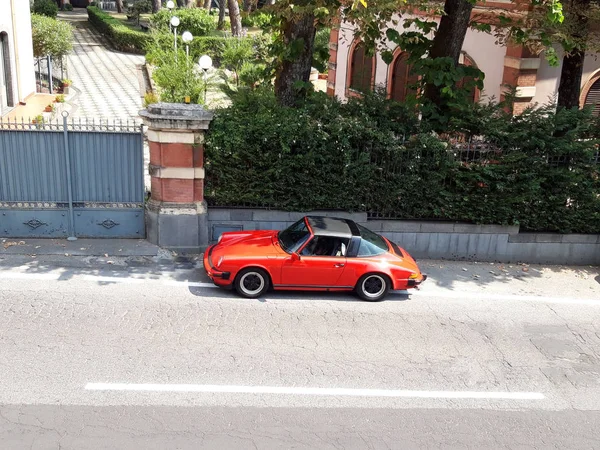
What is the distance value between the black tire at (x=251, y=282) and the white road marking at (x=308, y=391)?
8.60ft

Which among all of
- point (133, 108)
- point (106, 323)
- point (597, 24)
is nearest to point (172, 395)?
point (106, 323)

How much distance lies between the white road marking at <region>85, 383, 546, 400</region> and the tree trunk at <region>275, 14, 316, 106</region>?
698 cm

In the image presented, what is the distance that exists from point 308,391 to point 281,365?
698 millimetres

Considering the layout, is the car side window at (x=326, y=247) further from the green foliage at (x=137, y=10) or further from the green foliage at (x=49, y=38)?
the green foliage at (x=137, y=10)

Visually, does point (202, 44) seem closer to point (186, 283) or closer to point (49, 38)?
point (49, 38)

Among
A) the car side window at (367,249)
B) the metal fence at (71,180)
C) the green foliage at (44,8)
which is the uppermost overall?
the green foliage at (44,8)

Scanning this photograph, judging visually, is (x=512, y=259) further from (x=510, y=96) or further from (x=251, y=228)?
(x=251, y=228)

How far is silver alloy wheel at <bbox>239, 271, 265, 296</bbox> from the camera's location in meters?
10.3

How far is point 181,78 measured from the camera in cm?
2042

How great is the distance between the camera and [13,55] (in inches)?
821

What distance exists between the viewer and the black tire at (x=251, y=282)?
10219mm

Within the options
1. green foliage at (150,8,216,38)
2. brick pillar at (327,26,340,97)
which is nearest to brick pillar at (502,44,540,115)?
brick pillar at (327,26,340,97)

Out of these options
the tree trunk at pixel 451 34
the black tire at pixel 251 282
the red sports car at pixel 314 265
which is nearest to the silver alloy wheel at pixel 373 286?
the red sports car at pixel 314 265

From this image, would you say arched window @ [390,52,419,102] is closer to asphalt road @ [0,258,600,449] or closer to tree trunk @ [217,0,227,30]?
asphalt road @ [0,258,600,449]
